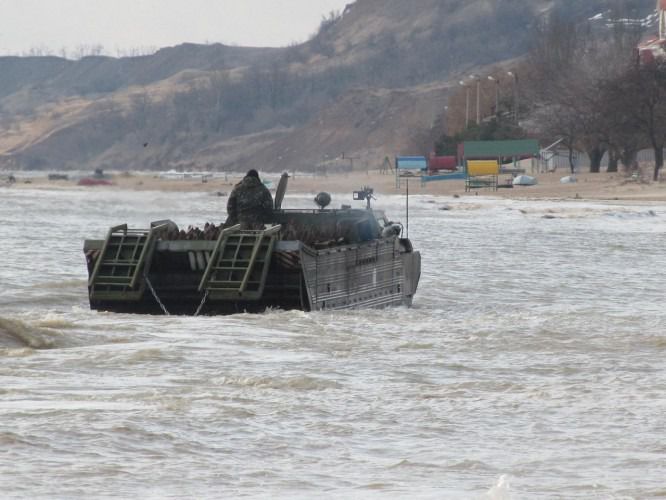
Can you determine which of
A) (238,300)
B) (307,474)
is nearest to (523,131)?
(238,300)

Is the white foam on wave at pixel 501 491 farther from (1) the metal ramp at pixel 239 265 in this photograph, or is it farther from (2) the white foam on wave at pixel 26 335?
(1) the metal ramp at pixel 239 265

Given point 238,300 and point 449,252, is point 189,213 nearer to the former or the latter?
point 449,252

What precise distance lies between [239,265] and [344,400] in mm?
7148

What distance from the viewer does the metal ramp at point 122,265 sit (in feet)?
71.0

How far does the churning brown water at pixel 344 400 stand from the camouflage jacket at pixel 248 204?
2.70 meters

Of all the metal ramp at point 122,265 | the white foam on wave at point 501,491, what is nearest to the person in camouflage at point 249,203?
the metal ramp at point 122,265

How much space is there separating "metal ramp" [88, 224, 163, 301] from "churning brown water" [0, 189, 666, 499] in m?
0.41

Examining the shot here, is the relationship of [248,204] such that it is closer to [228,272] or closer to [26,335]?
[228,272]

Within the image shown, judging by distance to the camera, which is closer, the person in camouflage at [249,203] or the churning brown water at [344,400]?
the churning brown water at [344,400]

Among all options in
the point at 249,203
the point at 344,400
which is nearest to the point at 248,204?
the point at 249,203

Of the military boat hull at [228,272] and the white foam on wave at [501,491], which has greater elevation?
the military boat hull at [228,272]

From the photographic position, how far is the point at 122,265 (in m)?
21.9

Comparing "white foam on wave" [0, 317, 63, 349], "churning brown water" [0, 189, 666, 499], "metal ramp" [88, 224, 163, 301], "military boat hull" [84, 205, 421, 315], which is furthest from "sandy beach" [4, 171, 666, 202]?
"white foam on wave" [0, 317, 63, 349]

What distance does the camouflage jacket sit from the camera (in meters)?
24.1
